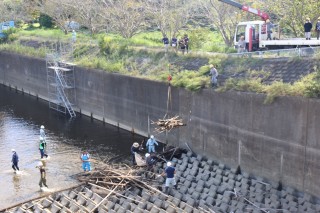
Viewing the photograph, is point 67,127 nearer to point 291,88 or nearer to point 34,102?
point 34,102

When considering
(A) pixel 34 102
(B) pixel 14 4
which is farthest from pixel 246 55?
(B) pixel 14 4

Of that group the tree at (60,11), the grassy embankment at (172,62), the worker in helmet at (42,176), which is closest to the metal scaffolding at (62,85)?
the grassy embankment at (172,62)

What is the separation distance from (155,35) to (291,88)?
2836 centimetres

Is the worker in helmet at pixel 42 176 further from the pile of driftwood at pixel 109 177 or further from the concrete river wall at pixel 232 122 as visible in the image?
the concrete river wall at pixel 232 122

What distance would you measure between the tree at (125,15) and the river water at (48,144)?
10.1m

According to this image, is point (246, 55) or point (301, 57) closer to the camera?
point (301, 57)

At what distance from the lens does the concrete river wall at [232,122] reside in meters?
19.2

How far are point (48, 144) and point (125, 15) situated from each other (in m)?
17.6

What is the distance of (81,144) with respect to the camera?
1147 inches

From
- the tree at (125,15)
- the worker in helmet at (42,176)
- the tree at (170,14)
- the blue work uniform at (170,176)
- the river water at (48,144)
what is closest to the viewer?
the blue work uniform at (170,176)

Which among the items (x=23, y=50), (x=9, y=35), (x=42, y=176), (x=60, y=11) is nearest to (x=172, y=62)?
(x=42, y=176)

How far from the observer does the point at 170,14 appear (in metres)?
38.8

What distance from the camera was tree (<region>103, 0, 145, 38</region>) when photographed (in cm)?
4200

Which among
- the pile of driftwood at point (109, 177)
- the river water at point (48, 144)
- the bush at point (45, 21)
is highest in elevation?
the bush at point (45, 21)
